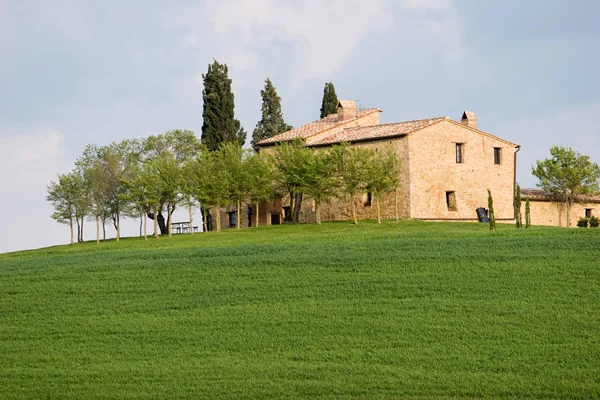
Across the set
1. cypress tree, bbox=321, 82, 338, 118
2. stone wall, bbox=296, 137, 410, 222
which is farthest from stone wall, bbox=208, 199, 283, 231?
cypress tree, bbox=321, 82, 338, 118

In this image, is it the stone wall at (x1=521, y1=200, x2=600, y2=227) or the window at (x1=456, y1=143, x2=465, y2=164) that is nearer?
the window at (x1=456, y1=143, x2=465, y2=164)

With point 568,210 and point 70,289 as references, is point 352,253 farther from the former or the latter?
point 568,210

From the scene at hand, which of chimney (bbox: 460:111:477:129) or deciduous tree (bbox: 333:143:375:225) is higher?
chimney (bbox: 460:111:477:129)

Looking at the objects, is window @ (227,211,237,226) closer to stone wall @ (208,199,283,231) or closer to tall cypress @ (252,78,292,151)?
stone wall @ (208,199,283,231)

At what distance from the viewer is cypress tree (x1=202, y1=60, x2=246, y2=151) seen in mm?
63406

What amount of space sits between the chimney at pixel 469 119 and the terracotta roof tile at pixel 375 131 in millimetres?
6102

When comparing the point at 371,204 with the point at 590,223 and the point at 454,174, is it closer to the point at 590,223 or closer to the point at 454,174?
the point at 454,174

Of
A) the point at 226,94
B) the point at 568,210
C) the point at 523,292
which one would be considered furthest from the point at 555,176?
the point at 523,292

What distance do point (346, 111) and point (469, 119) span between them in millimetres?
8019

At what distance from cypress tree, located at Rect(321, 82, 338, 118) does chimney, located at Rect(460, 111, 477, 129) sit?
46.2ft

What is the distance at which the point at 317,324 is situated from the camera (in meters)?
21.2

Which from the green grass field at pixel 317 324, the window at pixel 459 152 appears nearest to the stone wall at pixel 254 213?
the window at pixel 459 152

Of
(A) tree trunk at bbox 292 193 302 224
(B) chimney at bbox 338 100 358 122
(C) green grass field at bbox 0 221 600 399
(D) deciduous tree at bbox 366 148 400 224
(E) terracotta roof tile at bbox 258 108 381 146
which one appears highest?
(B) chimney at bbox 338 100 358 122

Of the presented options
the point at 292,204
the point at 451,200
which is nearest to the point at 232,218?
the point at 292,204
